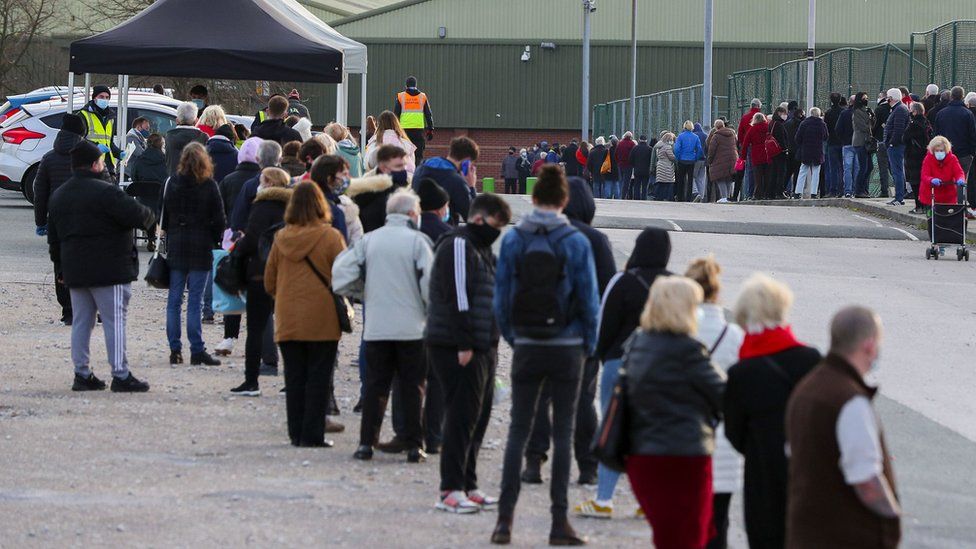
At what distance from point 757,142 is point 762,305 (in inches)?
945

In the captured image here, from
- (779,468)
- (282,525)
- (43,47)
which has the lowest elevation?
(282,525)

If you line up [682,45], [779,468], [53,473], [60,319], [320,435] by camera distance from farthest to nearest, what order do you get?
[682,45]
[60,319]
[320,435]
[53,473]
[779,468]

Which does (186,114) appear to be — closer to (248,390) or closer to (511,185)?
(248,390)

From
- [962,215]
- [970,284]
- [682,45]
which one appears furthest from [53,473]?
[682,45]

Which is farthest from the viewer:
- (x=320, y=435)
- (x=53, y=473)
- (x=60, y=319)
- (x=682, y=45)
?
(x=682, y=45)

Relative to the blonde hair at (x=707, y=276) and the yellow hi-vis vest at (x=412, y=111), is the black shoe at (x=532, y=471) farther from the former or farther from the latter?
the yellow hi-vis vest at (x=412, y=111)

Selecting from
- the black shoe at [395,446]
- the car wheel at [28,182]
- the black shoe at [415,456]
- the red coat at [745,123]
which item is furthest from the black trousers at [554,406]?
the red coat at [745,123]

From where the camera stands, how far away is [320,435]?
31.3ft

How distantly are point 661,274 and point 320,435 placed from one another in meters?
2.88

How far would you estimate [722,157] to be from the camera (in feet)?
97.9

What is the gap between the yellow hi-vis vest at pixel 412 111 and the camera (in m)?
21.0

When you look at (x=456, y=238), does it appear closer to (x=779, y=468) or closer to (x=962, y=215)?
(x=779, y=468)

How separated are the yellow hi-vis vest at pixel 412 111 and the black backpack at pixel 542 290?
45.7ft

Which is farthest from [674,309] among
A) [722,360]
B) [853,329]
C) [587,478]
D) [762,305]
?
[587,478]
